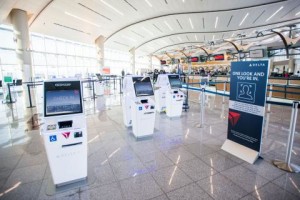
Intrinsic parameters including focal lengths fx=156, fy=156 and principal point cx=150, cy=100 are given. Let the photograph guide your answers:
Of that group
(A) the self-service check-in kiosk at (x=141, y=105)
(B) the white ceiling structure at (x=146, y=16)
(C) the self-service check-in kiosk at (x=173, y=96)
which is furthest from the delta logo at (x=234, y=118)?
→ (B) the white ceiling structure at (x=146, y=16)

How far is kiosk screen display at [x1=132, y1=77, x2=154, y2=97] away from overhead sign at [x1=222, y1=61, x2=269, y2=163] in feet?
5.39

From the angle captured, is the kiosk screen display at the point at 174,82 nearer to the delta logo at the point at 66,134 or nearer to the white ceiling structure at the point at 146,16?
the delta logo at the point at 66,134

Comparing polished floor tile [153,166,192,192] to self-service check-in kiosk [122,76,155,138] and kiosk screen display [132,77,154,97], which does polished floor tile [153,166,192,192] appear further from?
kiosk screen display [132,77,154,97]

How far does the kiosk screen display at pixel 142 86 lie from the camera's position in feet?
11.1

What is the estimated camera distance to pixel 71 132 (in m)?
1.87

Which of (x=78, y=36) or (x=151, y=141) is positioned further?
(x=78, y=36)

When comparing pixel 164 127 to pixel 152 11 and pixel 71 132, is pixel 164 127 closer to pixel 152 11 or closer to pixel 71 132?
pixel 71 132

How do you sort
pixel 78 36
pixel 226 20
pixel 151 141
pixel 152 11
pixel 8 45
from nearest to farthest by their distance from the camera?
pixel 151 141 < pixel 8 45 < pixel 152 11 < pixel 226 20 < pixel 78 36

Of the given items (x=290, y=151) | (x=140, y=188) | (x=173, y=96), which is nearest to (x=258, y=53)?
(x=173, y=96)

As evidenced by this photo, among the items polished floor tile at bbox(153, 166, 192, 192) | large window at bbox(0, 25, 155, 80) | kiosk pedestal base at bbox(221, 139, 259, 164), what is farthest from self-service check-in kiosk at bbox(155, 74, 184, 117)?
large window at bbox(0, 25, 155, 80)

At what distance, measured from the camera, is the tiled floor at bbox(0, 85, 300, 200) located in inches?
75.1

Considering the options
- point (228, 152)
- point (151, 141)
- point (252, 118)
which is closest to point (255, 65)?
point (252, 118)

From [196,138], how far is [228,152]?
745 millimetres

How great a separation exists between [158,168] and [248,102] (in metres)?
1.81
